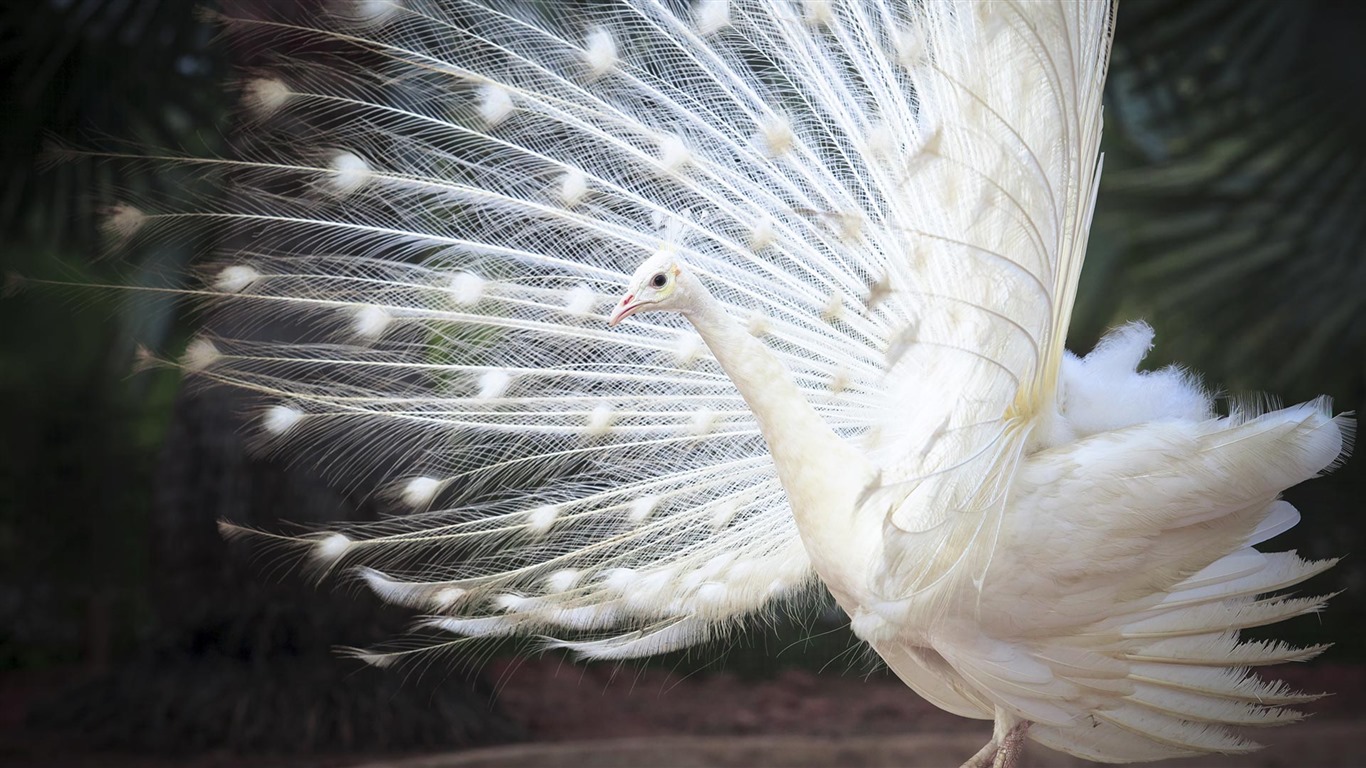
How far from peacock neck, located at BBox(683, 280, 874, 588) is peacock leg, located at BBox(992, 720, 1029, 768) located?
1.67 feet

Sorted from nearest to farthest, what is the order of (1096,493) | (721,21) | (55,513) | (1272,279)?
(1096,493), (721,21), (1272,279), (55,513)

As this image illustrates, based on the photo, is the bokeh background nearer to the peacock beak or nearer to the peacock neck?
the peacock neck

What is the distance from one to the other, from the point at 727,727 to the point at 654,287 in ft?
8.44

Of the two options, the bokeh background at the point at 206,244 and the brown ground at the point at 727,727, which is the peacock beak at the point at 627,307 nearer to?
the brown ground at the point at 727,727

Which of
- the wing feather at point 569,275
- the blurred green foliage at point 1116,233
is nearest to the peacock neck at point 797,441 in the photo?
the wing feather at point 569,275

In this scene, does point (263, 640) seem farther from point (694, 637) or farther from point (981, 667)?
point (981, 667)

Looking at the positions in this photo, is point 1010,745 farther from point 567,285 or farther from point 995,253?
point 567,285

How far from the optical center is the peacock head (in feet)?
5.91

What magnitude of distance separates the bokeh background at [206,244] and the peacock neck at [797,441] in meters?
1.50

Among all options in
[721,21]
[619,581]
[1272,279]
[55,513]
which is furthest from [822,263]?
[55,513]

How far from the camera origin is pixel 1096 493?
1745 mm

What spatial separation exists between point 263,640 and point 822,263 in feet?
6.91

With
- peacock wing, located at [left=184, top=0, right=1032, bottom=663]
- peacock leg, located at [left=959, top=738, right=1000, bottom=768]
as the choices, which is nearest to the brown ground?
peacock wing, located at [left=184, top=0, right=1032, bottom=663]

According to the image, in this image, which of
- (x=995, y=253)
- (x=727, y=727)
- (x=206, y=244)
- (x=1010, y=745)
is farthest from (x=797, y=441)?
(x=727, y=727)
